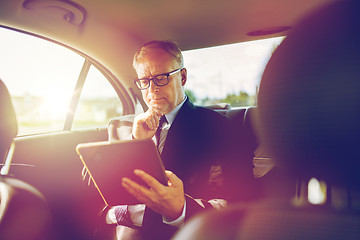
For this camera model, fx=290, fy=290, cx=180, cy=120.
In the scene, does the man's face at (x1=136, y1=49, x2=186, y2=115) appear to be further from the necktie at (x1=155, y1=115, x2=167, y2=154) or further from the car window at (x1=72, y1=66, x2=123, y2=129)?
the car window at (x1=72, y1=66, x2=123, y2=129)

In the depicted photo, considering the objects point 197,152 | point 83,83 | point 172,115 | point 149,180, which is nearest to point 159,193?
point 149,180

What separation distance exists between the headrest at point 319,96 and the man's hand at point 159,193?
64 cm

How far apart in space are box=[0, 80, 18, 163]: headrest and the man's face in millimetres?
743

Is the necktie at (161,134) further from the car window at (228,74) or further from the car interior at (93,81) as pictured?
the car window at (228,74)

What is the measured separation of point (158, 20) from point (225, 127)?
1.07 metres

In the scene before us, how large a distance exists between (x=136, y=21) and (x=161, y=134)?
1054 millimetres

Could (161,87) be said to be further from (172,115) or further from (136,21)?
(136,21)

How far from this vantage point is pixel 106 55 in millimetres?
2471

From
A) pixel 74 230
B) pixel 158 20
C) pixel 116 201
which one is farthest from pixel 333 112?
pixel 74 230

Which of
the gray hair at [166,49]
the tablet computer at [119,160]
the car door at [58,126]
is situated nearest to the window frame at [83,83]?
the car door at [58,126]

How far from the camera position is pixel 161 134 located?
1.67m

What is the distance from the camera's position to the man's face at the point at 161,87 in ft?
5.61

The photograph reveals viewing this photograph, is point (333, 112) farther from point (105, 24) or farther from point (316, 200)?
point (105, 24)

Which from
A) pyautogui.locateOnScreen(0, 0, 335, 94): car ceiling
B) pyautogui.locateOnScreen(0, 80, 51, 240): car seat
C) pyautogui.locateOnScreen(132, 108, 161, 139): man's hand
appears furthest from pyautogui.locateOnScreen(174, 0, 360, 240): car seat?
pyautogui.locateOnScreen(0, 0, 335, 94): car ceiling
